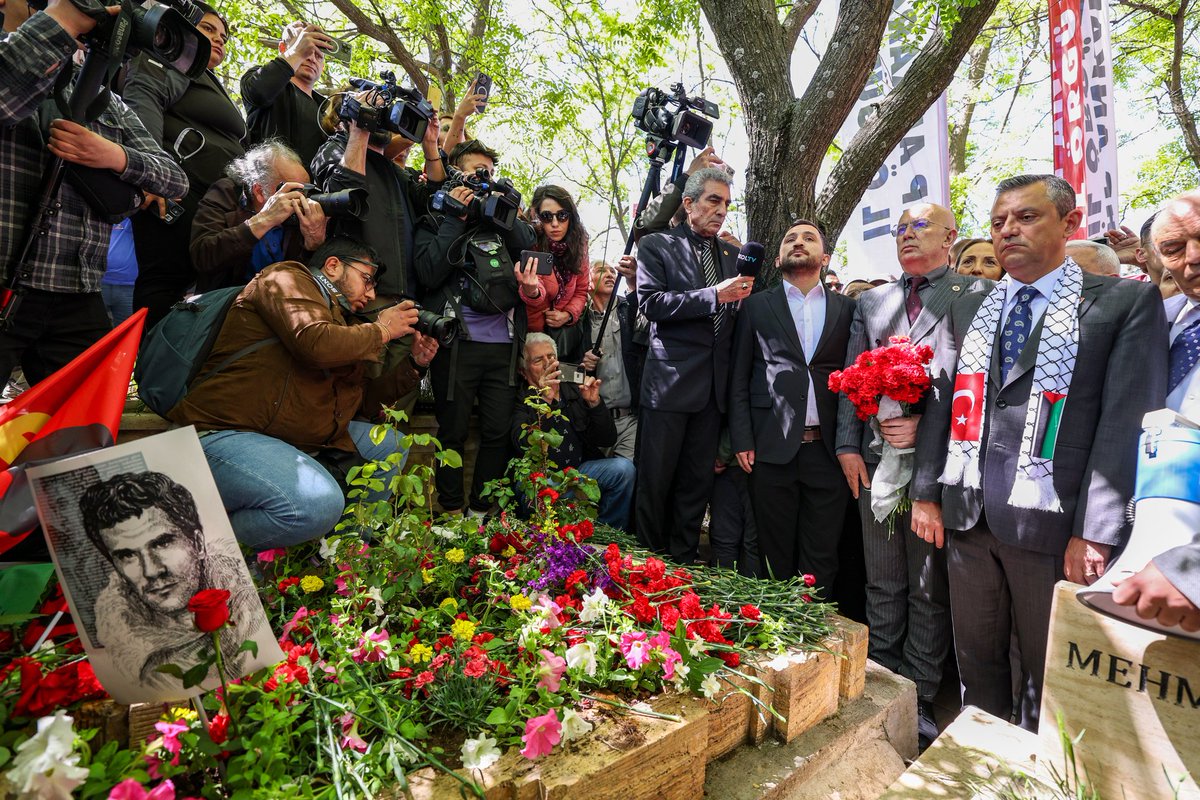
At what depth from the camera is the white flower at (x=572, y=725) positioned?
158 cm

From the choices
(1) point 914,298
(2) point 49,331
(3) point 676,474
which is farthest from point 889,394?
(2) point 49,331

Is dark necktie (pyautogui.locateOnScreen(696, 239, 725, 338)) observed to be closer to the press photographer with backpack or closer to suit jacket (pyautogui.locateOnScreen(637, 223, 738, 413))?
suit jacket (pyautogui.locateOnScreen(637, 223, 738, 413))

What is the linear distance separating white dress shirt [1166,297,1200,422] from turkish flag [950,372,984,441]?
0.59 metres

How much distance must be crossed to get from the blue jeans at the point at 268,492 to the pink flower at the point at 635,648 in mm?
1011

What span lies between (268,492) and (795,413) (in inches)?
99.1

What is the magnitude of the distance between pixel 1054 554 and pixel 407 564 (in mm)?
2384

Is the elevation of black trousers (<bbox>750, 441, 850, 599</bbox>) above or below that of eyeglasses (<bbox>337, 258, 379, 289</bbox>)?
below

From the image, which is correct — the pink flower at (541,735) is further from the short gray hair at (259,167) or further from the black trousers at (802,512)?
the short gray hair at (259,167)

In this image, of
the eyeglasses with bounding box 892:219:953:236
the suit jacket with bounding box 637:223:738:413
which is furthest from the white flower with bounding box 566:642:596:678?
the eyeglasses with bounding box 892:219:953:236

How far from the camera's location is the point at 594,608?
2072 millimetres

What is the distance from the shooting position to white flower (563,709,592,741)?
158 cm

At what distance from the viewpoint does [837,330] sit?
11.9ft

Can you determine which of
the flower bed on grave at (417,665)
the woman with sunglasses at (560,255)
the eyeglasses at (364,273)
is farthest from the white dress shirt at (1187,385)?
the eyeglasses at (364,273)

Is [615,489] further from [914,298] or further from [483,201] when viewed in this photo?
[914,298]
